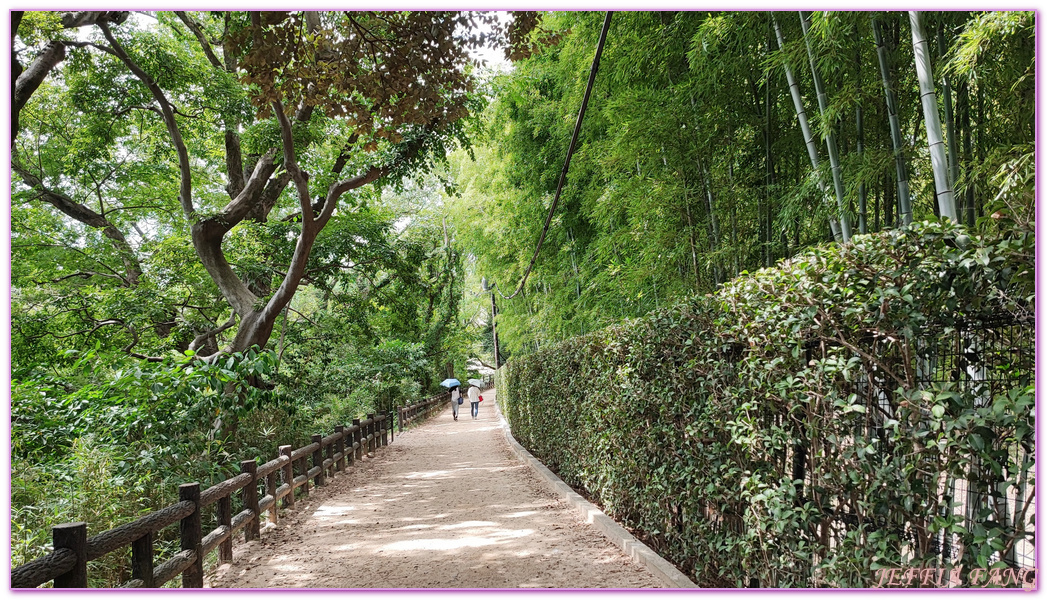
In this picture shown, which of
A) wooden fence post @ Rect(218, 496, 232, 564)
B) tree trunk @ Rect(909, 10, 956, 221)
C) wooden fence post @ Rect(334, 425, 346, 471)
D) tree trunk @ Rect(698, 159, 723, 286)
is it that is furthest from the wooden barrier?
tree trunk @ Rect(909, 10, 956, 221)

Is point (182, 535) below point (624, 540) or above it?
above

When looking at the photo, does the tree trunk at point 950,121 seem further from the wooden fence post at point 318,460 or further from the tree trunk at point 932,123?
the wooden fence post at point 318,460

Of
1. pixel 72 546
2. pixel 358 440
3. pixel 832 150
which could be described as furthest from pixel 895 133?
pixel 358 440

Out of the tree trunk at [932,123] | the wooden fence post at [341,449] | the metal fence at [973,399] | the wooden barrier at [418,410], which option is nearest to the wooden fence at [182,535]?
the wooden fence post at [341,449]

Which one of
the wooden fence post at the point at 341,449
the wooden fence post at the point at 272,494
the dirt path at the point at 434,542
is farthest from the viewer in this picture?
the wooden fence post at the point at 341,449

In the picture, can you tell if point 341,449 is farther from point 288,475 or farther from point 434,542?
point 434,542

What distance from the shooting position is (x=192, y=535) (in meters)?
3.98

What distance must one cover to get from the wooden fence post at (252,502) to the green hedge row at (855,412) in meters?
3.62

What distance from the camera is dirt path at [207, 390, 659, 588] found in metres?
4.23

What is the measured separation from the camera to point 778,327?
2580 millimetres

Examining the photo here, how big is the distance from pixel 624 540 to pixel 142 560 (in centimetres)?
314

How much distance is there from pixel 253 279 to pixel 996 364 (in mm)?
10762

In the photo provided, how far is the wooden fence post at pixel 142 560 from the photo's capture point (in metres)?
3.34

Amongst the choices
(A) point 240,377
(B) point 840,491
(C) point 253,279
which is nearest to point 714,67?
(B) point 840,491
